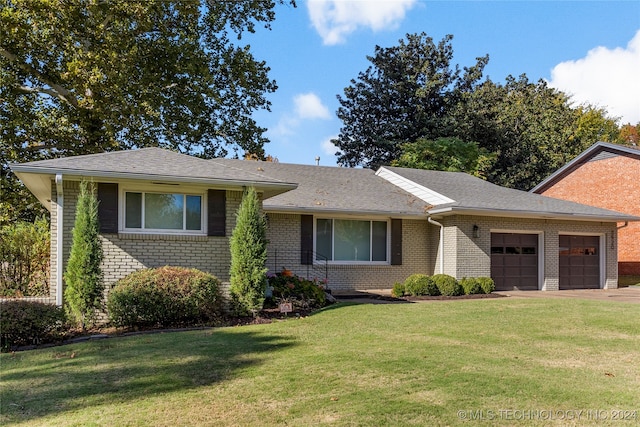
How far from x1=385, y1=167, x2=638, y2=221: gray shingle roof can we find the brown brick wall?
196 inches

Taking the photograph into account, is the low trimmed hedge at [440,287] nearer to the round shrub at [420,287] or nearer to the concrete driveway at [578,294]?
the round shrub at [420,287]

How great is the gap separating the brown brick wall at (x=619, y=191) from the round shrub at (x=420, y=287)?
13509 millimetres

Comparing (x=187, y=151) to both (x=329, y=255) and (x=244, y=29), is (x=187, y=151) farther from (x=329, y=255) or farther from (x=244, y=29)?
(x=329, y=255)

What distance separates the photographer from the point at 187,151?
24.8 m

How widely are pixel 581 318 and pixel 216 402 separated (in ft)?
27.6

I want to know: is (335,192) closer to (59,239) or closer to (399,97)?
(59,239)

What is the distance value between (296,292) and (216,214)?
273 centimetres

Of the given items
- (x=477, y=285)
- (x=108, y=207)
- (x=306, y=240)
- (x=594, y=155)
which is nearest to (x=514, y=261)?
(x=477, y=285)

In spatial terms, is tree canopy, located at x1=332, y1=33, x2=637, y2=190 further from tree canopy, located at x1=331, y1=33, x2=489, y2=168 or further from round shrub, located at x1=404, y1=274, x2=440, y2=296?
round shrub, located at x1=404, y1=274, x2=440, y2=296

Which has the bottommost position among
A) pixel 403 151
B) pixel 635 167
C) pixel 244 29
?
pixel 635 167

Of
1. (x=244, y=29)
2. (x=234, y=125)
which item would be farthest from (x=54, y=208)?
(x=244, y=29)

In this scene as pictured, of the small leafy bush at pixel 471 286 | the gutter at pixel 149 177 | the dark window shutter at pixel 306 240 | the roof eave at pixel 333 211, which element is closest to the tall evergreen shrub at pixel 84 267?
the gutter at pixel 149 177

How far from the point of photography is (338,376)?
561cm

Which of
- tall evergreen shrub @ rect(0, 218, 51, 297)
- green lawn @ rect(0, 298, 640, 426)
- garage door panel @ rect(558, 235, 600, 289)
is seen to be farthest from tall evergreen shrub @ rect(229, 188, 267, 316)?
garage door panel @ rect(558, 235, 600, 289)
